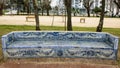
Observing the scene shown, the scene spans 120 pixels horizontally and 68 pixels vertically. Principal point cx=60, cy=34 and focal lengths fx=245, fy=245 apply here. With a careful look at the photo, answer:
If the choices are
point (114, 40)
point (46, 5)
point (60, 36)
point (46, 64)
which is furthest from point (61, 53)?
point (46, 5)

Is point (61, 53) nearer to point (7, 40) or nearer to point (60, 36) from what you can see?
point (60, 36)

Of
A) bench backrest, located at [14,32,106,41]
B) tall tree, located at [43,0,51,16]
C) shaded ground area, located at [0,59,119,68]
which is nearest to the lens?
shaded ground area, located at [0,59,119,68]

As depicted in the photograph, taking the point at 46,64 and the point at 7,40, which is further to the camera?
the point at 7,40

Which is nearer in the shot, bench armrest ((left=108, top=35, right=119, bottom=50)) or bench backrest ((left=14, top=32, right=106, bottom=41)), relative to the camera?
bench armrest ((left=108, top=35, right=119, bottom=50))

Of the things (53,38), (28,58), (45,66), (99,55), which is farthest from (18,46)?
(99,55)

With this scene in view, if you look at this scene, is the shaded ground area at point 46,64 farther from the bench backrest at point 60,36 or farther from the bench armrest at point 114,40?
the bench backrest at point 60,36

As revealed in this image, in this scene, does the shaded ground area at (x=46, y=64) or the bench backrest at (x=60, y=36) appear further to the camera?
the bench backrest at (x=60, y=36)

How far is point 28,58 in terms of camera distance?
704 centimetres

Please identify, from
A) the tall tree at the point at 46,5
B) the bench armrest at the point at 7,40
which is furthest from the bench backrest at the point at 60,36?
the tall tree at the point at 46,5

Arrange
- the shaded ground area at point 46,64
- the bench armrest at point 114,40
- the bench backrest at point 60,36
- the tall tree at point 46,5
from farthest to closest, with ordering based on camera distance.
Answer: the tall tree at point 46,5, the bench backrest at point 60,36, the bench armrest at point 114,40, the shaded ground area at point 46,64

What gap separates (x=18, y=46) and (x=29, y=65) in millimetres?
723

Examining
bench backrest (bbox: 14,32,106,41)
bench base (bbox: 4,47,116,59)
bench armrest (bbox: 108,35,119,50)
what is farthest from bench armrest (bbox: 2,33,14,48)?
bench armrest (bbox: 108,35,119,50)

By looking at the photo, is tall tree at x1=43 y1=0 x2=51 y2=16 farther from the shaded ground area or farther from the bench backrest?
the shaded ground area

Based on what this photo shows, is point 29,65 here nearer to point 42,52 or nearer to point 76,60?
point 42,52
